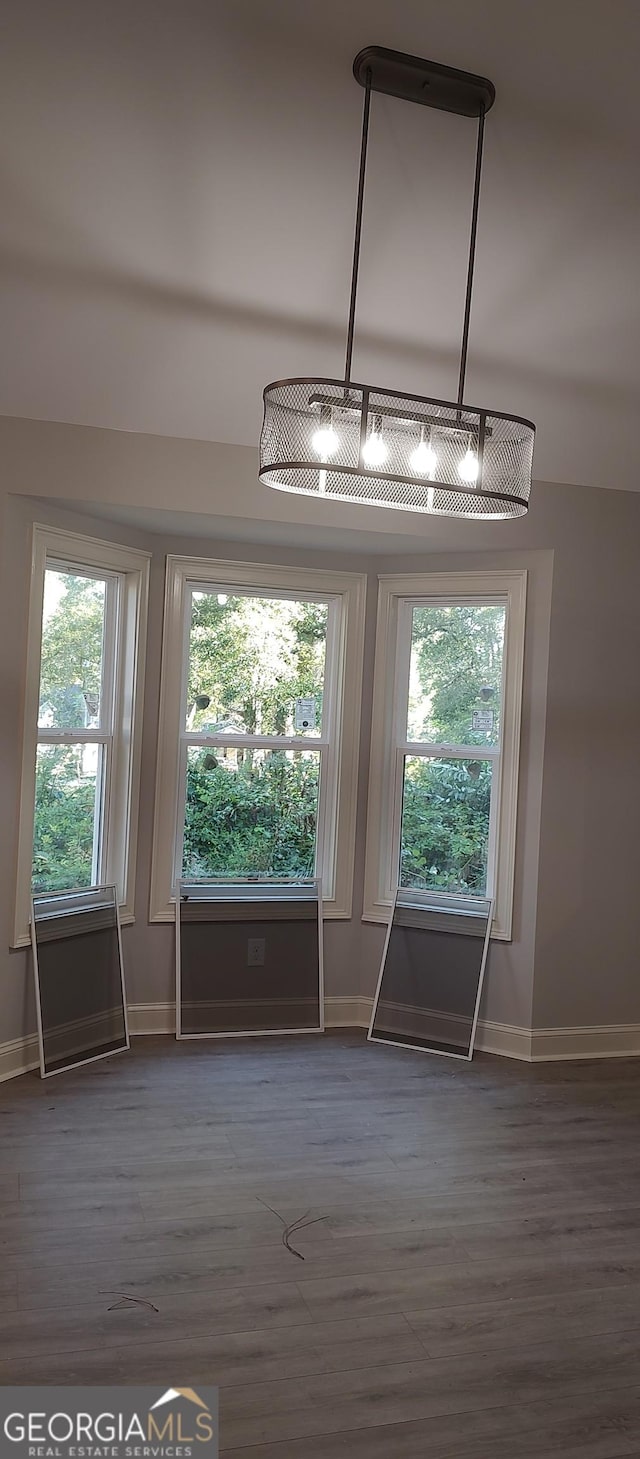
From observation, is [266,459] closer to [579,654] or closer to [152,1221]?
[152,1221]

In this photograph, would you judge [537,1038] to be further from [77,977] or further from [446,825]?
[77,977]

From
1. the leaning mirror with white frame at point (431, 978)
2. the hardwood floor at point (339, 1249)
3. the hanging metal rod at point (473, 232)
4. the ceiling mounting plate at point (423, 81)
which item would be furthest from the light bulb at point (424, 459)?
the leaning mirror with white frame at point (431, 978)

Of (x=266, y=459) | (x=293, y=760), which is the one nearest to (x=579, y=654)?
(x=293, y=760)

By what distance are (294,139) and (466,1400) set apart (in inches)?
126

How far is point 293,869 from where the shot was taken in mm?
5109

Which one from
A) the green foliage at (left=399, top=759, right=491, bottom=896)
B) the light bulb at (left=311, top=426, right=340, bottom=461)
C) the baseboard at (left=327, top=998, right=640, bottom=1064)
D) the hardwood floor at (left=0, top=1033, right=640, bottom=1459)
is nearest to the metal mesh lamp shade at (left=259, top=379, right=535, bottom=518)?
the light bulb at (left=311, top=426, right=340, bottom=461)

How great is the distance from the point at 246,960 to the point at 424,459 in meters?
3.07

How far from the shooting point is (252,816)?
502 cm

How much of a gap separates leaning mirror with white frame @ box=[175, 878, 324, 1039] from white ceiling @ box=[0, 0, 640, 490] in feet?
7.22

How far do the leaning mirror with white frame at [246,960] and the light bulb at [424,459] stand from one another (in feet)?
9.57

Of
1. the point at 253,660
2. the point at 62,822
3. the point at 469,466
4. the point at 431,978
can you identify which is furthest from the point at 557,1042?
the point at 469,466

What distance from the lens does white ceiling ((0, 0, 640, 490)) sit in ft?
7.58

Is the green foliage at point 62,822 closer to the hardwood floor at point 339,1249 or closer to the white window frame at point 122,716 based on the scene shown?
the white window frame at point 122,716

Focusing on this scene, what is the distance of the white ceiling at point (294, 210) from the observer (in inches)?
91.0
